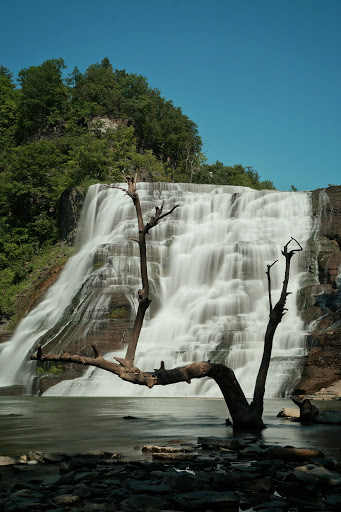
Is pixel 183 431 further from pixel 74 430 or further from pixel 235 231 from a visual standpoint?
pixel 235 231

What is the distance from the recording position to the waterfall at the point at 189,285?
2372cm

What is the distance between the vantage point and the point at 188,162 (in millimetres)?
70438

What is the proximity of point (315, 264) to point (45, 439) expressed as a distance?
25.6 meters

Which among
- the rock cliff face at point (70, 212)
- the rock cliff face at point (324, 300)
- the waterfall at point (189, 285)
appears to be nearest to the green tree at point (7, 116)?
the rock cliff face at point (70, 212)

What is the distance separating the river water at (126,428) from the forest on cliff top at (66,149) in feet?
81.7

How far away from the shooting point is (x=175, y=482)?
562 centimetres

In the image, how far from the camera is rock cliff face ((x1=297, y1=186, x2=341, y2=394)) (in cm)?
2133

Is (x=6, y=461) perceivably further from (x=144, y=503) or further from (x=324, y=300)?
(x=324, y=300)

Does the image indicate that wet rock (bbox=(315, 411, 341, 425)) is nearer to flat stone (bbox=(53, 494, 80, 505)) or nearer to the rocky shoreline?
the rocky shoreline

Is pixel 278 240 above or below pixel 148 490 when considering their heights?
above

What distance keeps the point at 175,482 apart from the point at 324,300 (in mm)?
23532

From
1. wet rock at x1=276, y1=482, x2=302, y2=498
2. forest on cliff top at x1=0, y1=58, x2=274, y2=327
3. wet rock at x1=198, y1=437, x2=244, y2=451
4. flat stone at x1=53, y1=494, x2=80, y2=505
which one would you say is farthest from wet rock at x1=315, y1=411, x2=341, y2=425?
forest on cliff top at x1=0, y1=58, x2=274, y2=327

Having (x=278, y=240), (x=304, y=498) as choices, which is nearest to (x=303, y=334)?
(x=278, y=240)

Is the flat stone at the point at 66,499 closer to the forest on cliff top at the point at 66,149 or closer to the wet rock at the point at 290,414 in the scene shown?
the wet rock at the point at 290,414
